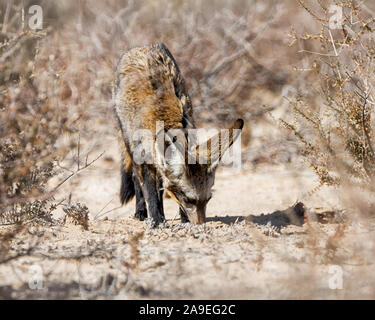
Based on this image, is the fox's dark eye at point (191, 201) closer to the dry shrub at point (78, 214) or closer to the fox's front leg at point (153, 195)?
the fox's front leg at point (153, 195)

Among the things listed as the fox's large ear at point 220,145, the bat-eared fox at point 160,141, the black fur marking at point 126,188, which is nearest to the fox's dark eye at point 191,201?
the bat-eared fox at point 160,141

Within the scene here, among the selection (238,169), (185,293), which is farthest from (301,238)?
(238,169)

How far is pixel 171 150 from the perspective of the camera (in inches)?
233

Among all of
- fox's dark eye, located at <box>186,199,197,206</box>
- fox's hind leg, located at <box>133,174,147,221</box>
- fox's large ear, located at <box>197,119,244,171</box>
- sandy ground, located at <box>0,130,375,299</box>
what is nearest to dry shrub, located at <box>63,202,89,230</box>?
sandy ground, located at <box>0,130,375,299</box>

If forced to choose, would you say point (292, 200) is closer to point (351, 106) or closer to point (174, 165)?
point (351, 106)

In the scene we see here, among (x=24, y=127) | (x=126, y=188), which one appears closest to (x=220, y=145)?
→ (x=24, y=127)

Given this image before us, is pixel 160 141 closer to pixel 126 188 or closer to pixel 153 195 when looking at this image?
pixel 153 195

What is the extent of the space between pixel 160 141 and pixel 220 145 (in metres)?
0.69

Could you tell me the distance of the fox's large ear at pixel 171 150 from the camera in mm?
5855

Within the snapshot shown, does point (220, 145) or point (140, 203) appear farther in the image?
point (140, 203)

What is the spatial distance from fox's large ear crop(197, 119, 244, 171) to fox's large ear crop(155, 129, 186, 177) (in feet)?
0.74

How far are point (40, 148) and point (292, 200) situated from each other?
456 cm

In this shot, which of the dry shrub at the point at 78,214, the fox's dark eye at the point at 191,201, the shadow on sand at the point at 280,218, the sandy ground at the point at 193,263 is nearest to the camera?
the sandy ground at the point at 193,263

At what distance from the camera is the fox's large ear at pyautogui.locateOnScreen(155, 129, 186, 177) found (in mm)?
5855
